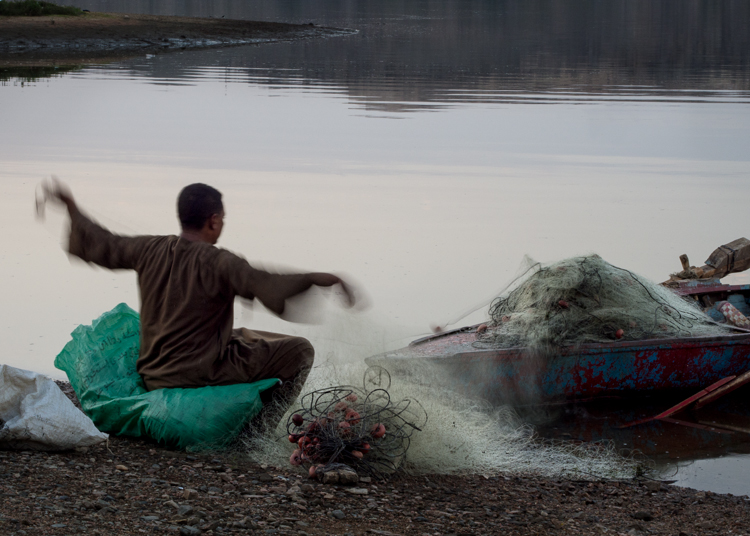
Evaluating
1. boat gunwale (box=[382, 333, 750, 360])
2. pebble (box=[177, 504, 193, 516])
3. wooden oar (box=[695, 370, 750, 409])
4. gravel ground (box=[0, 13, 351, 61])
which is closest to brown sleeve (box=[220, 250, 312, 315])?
pebble (box=[177, 504, 193, 516])

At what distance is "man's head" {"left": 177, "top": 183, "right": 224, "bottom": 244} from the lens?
4.85 m

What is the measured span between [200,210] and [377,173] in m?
10.2

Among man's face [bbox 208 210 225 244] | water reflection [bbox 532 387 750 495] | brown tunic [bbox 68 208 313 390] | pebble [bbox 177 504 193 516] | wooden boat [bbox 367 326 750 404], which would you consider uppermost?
man's face [bbox 208 210 225 244]

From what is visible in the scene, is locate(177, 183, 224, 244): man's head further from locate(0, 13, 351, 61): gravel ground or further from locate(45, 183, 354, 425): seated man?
locate(0, 13, 351, 61): gravel ground

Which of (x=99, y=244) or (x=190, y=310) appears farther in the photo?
(x=99, y=244)

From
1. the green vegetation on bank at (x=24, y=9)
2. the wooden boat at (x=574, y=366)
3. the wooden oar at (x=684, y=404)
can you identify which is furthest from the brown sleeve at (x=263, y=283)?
the green vegetation on bank at (x=24, y=9)

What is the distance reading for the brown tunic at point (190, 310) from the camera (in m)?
4.78

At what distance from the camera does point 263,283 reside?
4570 mm

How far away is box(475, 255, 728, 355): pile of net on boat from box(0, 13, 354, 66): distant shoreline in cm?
2933

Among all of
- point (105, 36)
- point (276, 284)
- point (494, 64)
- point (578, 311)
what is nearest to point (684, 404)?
point (578, 311)

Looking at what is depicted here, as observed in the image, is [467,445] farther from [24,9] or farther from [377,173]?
[24,9]

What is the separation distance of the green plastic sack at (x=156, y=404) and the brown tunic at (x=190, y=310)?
9 cm

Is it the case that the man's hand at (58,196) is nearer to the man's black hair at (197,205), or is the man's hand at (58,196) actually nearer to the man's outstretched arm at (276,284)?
the man's black hair at (197,205)

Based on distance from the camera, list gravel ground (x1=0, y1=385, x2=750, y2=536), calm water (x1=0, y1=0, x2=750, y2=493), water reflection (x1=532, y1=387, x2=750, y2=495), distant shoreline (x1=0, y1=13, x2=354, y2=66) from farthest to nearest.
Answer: distant shoreline (x1=0, y1=13, x2=354, y2=66)
calm water (x1=0, y1=0, x2=750, y2=493)
water reflection (x1=532, y1=387, x2=750, y2=495)
gravel ground (x1=0, y1=385, x2=750, y2=536)
